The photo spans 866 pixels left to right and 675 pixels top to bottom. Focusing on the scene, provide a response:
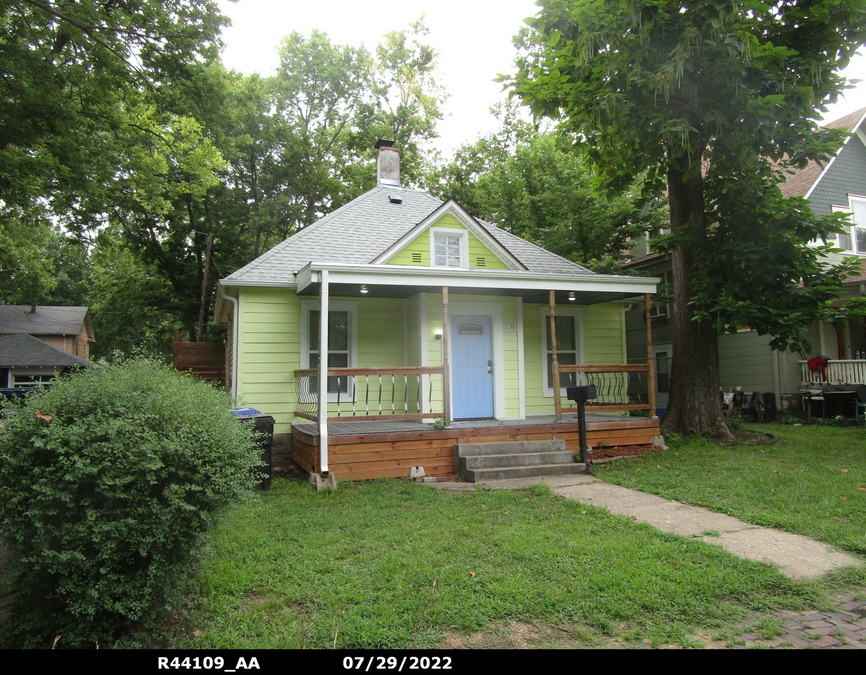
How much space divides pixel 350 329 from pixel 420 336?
137 centimetres

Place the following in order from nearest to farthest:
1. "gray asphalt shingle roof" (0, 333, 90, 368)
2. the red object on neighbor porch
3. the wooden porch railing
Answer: the wooden porch railing < the red object on neighbor porch < "gray asphalt shingle roof" (0, 333, 90, 368)

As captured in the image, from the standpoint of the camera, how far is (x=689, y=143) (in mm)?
8844

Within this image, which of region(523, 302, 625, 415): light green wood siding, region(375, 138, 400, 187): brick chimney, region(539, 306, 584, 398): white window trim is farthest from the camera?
region(375, 138, 400, 187): brick chimney

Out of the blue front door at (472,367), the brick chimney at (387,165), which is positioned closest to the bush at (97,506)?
the blue front door at (472,367)

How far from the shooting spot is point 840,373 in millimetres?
13453

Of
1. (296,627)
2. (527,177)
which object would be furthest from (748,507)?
(527,177)

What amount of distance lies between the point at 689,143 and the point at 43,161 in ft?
36.7

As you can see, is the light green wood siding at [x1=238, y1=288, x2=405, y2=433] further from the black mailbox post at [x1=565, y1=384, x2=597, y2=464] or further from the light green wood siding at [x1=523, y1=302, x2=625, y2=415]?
the black mailbox post at [x1=565, y1=384, x2=597, y2=464]

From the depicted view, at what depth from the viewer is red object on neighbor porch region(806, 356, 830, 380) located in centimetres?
1349

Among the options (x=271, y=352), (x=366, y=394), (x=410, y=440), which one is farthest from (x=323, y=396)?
(x=271, y=352)

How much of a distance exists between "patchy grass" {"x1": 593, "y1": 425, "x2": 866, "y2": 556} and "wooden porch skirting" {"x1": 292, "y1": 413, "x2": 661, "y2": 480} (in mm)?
724

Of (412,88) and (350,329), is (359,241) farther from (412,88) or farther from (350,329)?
(412,88)

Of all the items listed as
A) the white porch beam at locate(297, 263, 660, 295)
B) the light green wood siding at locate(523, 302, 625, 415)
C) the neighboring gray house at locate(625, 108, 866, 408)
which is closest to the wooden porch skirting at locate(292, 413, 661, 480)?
the light green wood siding at locate(523, 302, 625, 415)
